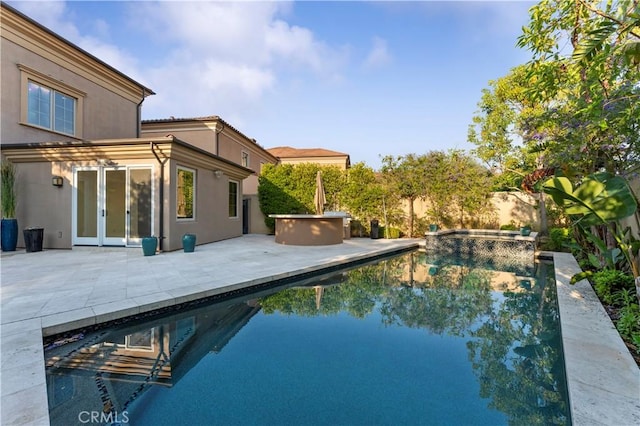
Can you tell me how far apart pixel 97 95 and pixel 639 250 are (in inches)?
684

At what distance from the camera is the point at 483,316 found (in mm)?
5164

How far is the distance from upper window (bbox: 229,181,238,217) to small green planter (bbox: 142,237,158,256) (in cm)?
559

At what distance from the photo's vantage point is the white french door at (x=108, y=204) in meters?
10.0

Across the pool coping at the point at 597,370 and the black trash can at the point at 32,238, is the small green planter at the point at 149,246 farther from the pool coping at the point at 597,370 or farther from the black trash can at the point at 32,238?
the pool coping at the point at 597,370

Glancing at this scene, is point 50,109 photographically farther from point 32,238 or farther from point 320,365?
point 320,365

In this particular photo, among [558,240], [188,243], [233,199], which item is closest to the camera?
[188,243]

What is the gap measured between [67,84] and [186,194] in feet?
20.6


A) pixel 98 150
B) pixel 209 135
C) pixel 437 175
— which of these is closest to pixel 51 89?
pixel 98 150

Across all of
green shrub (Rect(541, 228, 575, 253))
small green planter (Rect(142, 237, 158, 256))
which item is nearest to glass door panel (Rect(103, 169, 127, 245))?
small green planter (Rect(142, 237, 158, 256))

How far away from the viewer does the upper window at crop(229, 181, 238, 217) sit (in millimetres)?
14547

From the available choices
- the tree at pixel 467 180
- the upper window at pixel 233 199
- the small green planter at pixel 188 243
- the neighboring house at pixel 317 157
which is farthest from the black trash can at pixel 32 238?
the neighboring house at pixel 317 157

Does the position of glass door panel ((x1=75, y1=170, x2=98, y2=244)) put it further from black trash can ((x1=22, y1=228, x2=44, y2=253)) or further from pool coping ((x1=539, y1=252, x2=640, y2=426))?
pool coping ((x1=539, y1=252, x2=640, y2=426))

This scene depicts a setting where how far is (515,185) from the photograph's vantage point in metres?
12.9

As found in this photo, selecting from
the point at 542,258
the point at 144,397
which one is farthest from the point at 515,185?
the point at 144,397
